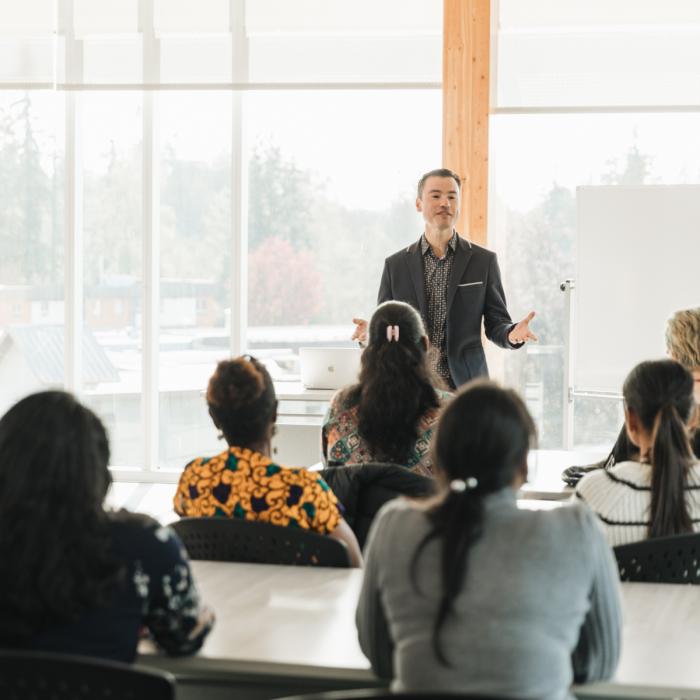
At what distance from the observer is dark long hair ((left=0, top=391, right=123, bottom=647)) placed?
4.79 ft

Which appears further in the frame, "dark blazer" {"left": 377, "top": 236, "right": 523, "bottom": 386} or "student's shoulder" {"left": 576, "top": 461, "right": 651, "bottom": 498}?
"dark blazer" {"left": 377, "top": 236, "right": 523, "bottom": 386}

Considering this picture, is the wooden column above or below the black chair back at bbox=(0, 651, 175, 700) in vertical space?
above

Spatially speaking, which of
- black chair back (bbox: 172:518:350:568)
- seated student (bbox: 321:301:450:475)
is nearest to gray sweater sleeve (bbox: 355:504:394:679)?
black chair back (bbox: 172:518:350:568)

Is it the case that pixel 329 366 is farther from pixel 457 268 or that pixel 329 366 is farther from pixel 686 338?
pixel 686 338

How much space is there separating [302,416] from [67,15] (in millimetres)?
3168

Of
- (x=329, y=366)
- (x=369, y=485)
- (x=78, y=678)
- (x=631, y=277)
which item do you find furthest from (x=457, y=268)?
(x=78, y=678)

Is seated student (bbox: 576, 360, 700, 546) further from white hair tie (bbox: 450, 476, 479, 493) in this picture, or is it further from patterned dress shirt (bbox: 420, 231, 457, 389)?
patterned dress shirt (bbox: 420, 231, 457, 389)

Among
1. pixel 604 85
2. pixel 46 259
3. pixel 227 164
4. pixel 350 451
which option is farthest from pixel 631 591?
pixel 46 259

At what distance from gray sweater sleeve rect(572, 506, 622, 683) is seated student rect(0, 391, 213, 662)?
0.61m

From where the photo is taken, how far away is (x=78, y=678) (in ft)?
4.03

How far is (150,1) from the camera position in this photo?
6609 millimetres

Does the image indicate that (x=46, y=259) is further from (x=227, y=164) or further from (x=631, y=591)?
(x=631, y=591)

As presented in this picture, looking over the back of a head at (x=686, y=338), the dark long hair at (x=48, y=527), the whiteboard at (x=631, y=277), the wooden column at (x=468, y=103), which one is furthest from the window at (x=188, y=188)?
the dark long hair at (x=48, y=527)

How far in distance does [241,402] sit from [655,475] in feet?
3.02
